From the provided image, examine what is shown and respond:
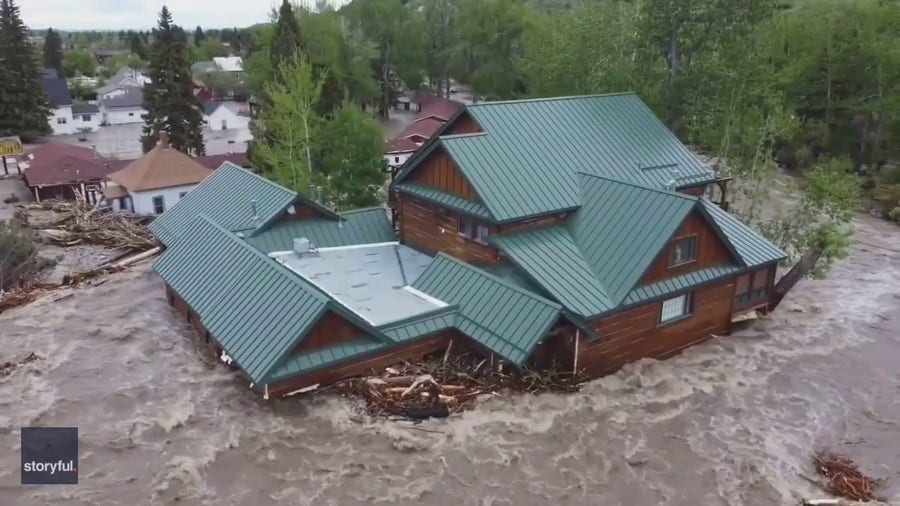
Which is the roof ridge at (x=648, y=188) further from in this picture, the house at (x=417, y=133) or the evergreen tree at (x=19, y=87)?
the evergreen tree at (x=19, y=87)

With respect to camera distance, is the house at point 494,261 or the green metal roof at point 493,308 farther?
the house at point 494,261

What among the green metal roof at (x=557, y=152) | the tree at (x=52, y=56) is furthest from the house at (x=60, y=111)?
the green metal roof at (x=557, y=152)

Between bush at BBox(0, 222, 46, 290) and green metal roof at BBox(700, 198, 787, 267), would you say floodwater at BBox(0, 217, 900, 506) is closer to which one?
green metal roof at BBox(700, 198, 787, 267)

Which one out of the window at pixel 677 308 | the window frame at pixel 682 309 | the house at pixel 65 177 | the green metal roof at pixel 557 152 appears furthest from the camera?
the house at pixel 65 177

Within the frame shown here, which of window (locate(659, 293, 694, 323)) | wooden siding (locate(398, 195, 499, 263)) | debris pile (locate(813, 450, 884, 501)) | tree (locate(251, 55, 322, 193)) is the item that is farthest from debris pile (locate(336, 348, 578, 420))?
tree (locate(251, 55, 322, 193))

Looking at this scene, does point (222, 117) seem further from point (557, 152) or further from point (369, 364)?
point (369, 364)

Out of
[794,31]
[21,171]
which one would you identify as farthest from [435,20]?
[21,171]
